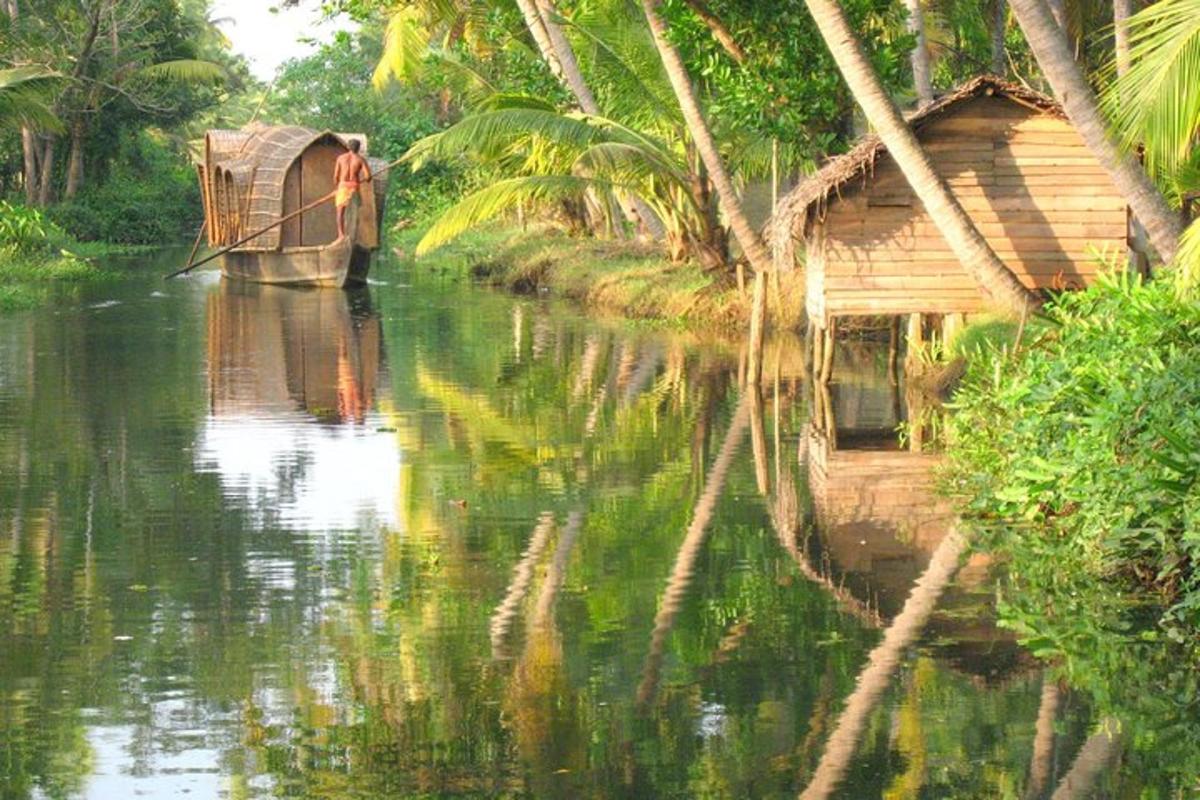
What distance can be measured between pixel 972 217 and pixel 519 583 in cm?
1026

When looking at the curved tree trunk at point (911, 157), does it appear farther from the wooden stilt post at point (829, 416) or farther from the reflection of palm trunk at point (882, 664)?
the reflection of palm trunk at point (882, 664)

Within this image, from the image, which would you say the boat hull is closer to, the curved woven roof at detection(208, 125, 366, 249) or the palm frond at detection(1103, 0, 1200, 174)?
the curved woven roof at detection(208, 125, 366, 249)

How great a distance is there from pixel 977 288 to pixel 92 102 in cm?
3452

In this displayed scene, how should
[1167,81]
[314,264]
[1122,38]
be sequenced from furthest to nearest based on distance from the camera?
[314,264], [1122,38], [1167,81]

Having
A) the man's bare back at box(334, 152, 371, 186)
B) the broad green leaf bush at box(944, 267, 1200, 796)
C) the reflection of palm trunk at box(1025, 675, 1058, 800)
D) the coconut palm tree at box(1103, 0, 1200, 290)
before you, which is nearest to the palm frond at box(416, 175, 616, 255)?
the man's bare back at box(334, 152, 371, 186)

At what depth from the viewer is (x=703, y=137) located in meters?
25.1

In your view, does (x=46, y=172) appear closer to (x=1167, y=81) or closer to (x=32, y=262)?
(x=32, y=262)

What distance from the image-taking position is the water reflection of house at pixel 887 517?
31.8 feet

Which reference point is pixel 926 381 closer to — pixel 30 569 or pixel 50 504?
pixel 50 504

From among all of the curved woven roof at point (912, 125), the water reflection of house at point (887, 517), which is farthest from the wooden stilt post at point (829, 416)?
the curved woven roof at point (912, 125)

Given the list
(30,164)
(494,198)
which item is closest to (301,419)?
(494,198)

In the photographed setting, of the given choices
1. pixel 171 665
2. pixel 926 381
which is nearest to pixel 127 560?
pixel 171 665

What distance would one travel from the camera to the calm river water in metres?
7.58

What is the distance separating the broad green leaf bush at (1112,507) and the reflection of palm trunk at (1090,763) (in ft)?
0.34
